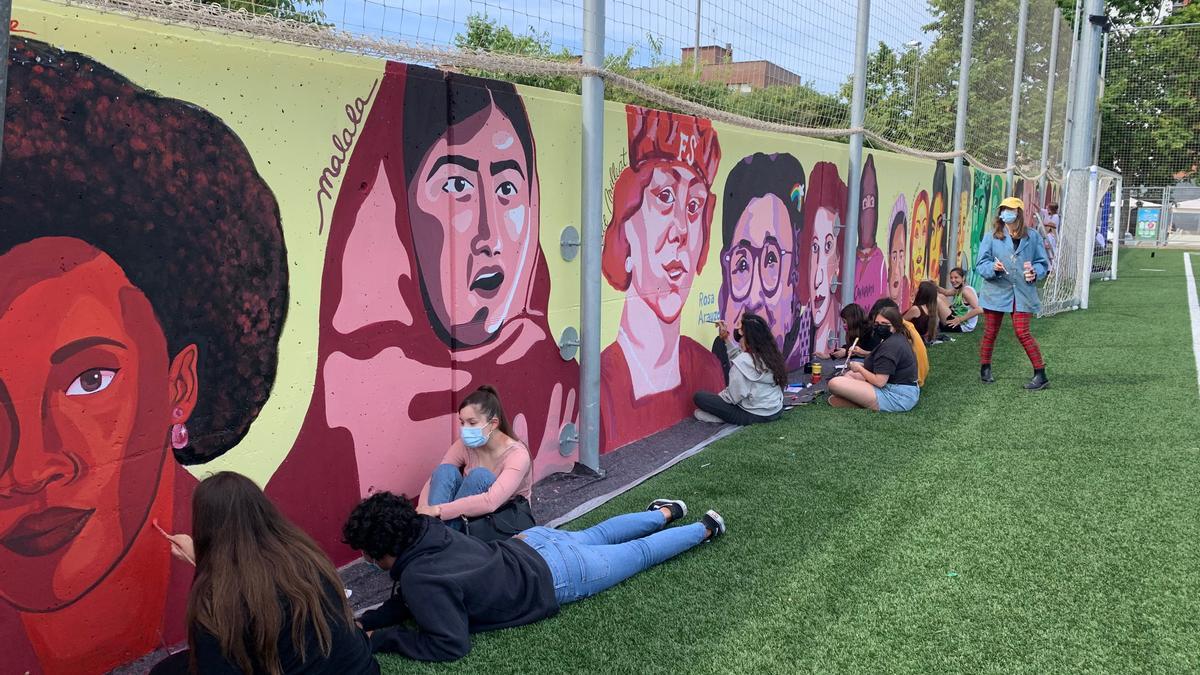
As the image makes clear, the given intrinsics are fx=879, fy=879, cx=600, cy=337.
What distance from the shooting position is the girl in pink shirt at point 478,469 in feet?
13.3

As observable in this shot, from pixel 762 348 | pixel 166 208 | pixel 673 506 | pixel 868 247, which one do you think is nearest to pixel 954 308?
pixel 868 247

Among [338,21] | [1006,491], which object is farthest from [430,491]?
[1006,491]

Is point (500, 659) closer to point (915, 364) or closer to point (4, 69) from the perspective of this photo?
point (4, 69)

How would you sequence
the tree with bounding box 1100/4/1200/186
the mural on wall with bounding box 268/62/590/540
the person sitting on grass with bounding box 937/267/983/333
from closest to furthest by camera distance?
the mural on wall with bounding box 268/62/590/540, the person sitting on grass with bounding box 937/267/983/333, the tree with bounding box 1100/4/1200/186

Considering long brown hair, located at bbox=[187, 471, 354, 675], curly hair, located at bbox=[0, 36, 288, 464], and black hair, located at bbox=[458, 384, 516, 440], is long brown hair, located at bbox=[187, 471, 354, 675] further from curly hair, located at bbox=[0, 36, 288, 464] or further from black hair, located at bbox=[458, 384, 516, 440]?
black hair, located at bbox=[458, 384, 516, 440]

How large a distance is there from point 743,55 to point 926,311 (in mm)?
4106

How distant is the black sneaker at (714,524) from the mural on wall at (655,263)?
5.45 ft

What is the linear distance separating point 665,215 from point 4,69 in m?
5.19

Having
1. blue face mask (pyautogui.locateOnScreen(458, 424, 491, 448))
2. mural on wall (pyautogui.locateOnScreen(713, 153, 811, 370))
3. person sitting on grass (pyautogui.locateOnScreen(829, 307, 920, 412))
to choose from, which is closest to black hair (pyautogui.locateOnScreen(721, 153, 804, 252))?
mural on wall (pyautogui.locateOnScreen(713, 153, 811, 370))

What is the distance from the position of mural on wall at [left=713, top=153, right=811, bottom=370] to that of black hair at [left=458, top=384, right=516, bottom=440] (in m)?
3.26

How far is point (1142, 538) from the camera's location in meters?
4.36

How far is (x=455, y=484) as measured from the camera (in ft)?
14.0

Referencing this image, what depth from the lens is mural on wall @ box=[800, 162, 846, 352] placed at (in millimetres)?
8633

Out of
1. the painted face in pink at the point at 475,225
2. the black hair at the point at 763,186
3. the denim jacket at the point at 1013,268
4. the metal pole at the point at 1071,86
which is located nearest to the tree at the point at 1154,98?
the metal pole at the point at 1071,86
